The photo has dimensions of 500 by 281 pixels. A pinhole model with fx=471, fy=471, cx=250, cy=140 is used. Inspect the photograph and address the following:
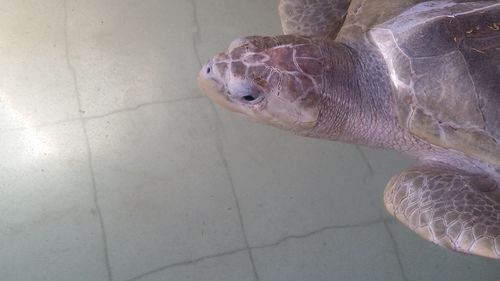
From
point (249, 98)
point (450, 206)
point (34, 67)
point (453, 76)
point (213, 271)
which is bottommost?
point (213, 271)

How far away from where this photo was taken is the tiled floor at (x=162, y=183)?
69.8 inches

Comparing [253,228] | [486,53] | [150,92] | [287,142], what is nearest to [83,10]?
[150,92]

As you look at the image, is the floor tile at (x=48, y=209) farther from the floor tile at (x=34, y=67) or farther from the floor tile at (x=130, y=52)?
the floor tile at (x=130, y=52)

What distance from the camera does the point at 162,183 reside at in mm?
1885

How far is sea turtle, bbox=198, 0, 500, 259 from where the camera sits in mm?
1144

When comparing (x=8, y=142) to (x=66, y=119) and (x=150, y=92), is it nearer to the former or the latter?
(x=66, y=119)

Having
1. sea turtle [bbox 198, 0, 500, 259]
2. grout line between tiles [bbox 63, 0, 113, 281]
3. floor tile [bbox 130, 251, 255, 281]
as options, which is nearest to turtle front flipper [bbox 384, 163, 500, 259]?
sea turtle [bbox 198, 0, 500, 259]

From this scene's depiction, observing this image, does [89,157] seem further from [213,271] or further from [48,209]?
[213,271]

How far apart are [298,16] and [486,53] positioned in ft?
2.14

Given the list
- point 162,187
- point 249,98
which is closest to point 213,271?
point 162,187

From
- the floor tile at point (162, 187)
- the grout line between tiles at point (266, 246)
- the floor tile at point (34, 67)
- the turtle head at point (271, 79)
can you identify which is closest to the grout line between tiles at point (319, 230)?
the grout line between tiles at point (266, 246)

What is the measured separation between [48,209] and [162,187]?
0.44m

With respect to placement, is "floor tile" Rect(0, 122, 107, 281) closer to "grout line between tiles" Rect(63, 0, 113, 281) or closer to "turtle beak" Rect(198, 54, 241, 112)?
"grout line between tiles" Rect(63, 0, 113, 281)

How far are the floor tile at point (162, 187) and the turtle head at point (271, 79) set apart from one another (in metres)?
0.72
